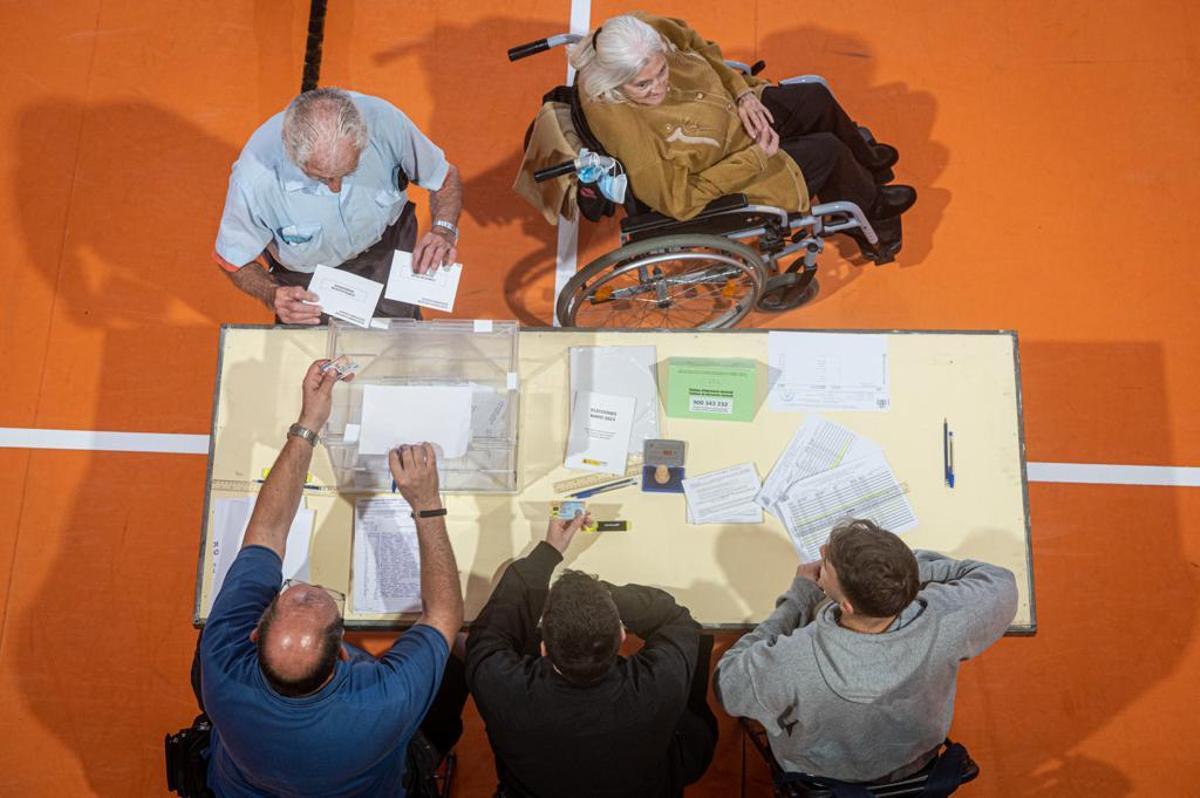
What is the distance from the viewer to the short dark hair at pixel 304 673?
2.00 m

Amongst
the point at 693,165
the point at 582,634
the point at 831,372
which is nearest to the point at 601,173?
the point at 693,165

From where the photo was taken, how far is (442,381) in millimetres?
2617

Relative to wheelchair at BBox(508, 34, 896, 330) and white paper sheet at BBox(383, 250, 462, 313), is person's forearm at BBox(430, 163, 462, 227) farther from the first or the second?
wheelchair at BBox(508, 34, 896, 330)

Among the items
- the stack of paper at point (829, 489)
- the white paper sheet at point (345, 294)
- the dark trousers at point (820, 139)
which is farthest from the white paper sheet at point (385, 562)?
the dark trousers at point (820, 139)

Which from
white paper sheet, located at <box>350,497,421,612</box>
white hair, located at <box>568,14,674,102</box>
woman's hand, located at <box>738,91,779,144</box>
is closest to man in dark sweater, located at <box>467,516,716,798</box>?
white paper sheet, located at <box>350,497,421,612</box>

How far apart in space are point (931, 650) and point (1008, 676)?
1.47m

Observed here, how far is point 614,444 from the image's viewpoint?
2.57 meters

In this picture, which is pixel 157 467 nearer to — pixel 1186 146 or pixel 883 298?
pixel 883 298

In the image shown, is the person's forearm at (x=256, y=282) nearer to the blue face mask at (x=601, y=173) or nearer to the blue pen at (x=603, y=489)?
the blue face mask at (x=601, y=173)

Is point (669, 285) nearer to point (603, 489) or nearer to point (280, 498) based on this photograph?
point (603, 489)

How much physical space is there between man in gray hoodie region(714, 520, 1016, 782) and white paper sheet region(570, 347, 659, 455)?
0.67 m

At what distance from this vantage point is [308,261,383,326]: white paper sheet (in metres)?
2.74

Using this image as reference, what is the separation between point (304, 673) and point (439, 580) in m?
0.46

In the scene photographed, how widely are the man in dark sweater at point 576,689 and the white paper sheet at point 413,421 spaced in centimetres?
48
